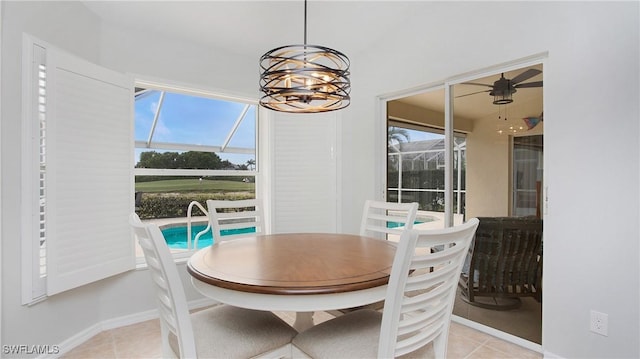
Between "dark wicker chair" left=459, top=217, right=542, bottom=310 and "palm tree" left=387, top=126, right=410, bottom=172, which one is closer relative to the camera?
"dark wicker chair" left=459, top=217, right=542, bottom=310

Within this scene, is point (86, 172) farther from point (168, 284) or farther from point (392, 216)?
point (392, 216)

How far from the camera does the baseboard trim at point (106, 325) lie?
2.17 metres

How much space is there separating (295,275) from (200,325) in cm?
53

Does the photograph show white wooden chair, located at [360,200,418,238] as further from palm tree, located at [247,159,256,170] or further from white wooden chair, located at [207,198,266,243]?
palm tree, located at [247,159,256,170]

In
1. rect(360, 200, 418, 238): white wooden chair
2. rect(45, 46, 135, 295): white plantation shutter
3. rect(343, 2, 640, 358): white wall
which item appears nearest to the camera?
rect(343, 2, 640, 358): white wall

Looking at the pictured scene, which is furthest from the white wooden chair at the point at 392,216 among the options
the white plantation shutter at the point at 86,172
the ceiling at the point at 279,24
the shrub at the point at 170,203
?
the white plantation shutter at the point at 86,172

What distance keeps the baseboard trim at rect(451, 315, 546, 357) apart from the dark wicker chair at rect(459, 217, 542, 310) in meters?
0.16

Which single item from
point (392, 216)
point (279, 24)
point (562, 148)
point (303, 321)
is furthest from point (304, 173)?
point (562, 148)

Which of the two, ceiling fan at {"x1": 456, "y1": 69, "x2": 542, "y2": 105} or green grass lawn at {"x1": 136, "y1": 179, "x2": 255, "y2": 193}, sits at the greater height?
ceiling fan at {"x1": 456, "y1": 69, "x2": 542, "y2": 105}

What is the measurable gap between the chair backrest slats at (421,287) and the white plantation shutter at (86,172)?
211cm

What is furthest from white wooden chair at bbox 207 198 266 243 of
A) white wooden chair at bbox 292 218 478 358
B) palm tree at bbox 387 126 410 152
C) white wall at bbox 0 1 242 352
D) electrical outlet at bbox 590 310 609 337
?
electrical outlet at bbox 590 310 609 337

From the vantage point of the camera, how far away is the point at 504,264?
8.00ft

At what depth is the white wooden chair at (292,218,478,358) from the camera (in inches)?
43.7

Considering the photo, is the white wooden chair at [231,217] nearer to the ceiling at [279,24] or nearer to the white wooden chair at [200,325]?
the white wooden chair at [200,325]
